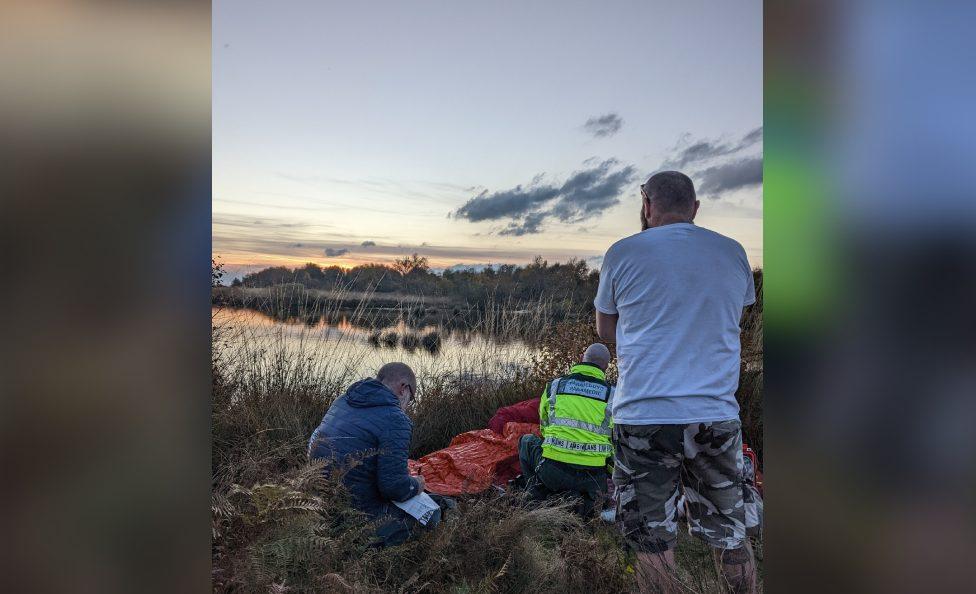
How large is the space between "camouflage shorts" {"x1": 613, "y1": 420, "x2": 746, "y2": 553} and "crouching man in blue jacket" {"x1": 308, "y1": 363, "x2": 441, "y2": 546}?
52.9 inches

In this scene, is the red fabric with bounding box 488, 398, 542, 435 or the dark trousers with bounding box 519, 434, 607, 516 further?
the red fabric with bounding box 488, 398, 542, 435

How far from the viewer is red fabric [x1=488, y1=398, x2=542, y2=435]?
5.67 metres

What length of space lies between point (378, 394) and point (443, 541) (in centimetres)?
105

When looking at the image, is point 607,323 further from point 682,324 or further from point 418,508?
point 418,508

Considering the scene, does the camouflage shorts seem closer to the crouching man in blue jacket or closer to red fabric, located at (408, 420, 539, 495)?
the crouching man in blue jacket

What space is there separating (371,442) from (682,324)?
180 centimetres

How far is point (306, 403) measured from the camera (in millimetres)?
5617

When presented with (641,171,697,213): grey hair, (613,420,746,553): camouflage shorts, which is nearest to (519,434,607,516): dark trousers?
(613,420,746,553): camouflage shorts

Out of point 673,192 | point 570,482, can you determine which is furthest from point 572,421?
point 673,192

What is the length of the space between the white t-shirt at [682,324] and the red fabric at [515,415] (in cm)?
327

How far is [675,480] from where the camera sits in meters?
2.46

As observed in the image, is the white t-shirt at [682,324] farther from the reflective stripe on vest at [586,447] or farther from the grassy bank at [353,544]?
the reflective stripe on vest at [586,447]

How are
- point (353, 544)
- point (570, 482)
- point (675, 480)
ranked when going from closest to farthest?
point (675, 480), point (353, 544), point (570, 482)
